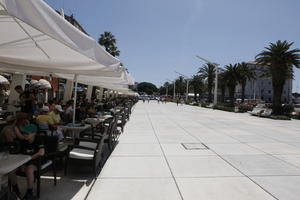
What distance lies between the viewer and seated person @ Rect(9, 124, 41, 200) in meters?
3.65

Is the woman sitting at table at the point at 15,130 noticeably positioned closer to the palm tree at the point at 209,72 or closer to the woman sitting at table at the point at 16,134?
the woman sitting at table at the point at 16,134

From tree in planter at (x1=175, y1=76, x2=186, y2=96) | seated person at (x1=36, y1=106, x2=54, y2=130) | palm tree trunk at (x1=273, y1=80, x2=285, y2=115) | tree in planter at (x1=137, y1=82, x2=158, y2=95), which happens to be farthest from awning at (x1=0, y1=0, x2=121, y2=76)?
tree in planter at (x1=137, y1=82, x2=158, y2=95)

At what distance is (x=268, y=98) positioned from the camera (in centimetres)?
11169

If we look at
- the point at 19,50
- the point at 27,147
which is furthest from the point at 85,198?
the point at 19,50

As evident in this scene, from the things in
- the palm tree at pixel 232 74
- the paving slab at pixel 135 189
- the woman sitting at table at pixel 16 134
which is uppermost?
the palm tree at pixel 232 74

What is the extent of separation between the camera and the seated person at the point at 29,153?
12.0ft

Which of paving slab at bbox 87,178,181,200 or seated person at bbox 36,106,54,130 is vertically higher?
seated person at bbox 36,106,54,130

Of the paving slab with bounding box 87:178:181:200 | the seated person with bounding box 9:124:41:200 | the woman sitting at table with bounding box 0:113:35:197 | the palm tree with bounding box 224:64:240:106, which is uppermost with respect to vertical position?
the palm tree with bounding box 224:64:240:106

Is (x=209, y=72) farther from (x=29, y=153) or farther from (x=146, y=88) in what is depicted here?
(x=146, y=88)

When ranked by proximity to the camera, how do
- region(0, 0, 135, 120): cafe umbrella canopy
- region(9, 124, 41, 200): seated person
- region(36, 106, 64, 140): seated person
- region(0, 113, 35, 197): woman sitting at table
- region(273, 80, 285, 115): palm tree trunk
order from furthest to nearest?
region(273, 80, 285, 115): palm tree trunk < region(36, 106, 64, 140): seated person < region(0, 113, 35, 197): woman sitting at table < region(9, 124, 41, 200): seated person < region(0, 0, 135, 120): cafe umbrella canopy

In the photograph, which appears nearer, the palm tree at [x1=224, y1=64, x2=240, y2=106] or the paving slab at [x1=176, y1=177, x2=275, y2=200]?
the paving slab at [x1=176, y1=177, x2=275, y2=200]

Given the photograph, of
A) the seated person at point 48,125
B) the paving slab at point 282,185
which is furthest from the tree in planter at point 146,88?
the paving slab at point 282,185

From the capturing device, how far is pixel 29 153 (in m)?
4.05

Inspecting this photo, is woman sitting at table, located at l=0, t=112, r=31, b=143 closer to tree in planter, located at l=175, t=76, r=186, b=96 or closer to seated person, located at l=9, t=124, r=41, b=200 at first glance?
seated person, located at l=9, t=124, r=41, b=200
